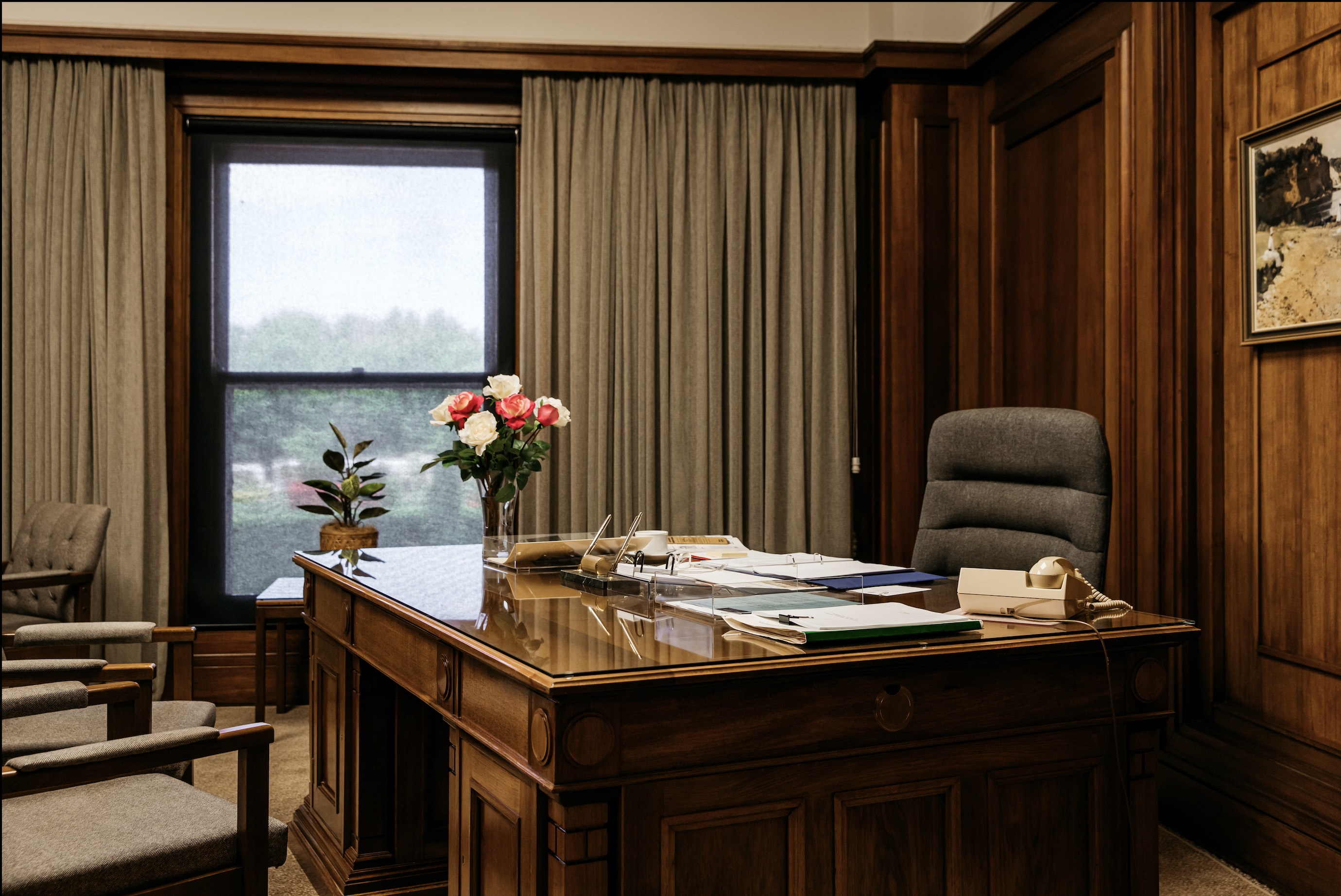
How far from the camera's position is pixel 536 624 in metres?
1.64

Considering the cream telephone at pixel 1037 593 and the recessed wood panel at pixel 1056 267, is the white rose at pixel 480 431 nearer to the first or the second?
the cream telephone at pixel 1037 593

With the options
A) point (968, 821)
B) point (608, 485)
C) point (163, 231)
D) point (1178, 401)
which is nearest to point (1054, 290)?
point (1178, 401)

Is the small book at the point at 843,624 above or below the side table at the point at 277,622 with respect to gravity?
above

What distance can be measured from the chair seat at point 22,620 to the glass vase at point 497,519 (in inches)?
79.8

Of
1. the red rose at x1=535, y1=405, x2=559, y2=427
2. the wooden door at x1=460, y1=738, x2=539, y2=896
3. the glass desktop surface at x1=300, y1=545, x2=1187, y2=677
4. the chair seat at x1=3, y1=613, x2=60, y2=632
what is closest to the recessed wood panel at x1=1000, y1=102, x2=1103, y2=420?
the glass desktop surface at x1=300, y1=545, x2=1187, y2=677

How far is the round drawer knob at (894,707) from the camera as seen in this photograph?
4.92 ft

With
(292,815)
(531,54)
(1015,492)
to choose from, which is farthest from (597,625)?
(531,54)

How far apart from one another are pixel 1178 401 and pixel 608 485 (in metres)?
2.24

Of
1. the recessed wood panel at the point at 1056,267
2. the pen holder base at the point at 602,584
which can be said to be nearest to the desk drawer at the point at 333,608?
the pen holder base at the point at 602,584

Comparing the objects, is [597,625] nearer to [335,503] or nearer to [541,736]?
[541,736]

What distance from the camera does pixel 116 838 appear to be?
1.57 metres

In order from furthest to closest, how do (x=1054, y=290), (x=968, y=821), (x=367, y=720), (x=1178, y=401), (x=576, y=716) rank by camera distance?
(x=1054, y=290) → (x=1178, y=401) → (x=367, y=720) → (x=968, y=821) → (x=576, y=716)

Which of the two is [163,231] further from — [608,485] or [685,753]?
[685,753]

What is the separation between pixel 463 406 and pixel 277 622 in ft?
6.37
